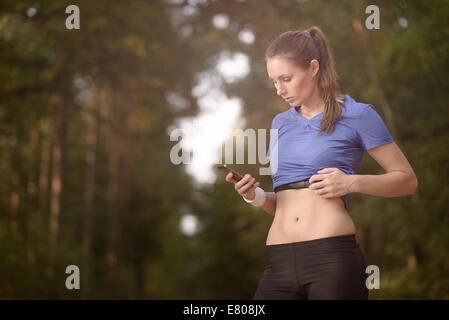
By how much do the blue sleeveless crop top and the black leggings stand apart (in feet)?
0.92

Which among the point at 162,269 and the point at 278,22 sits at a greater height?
the point at 278,22

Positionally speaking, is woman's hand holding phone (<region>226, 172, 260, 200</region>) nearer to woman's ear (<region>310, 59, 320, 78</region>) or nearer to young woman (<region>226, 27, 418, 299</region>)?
young woman (<region>226, 27, 418, 299</region>)

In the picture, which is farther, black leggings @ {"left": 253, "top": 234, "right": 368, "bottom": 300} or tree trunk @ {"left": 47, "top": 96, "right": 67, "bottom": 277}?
tree trunk @ {"left": 47, "top": 96, "right": 67, "bottom": 277}

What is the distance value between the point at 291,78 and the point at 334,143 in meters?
0.36

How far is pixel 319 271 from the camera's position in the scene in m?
2.18

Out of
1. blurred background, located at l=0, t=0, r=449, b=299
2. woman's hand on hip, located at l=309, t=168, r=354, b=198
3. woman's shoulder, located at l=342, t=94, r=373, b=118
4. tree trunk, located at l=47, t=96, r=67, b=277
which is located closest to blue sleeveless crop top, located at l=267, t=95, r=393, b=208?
woman's shoulder, located at l=342, t=94, r=373, b=118

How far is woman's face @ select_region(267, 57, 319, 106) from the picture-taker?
2.39 meters

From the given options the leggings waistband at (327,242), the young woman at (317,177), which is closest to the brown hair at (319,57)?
the young woman at (317,177)

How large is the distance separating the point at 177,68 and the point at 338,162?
34.4 feet

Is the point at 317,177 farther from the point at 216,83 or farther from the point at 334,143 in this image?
the point at 216,83

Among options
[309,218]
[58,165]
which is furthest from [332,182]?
[58,165]

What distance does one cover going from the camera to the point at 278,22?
10328 millimetres
